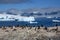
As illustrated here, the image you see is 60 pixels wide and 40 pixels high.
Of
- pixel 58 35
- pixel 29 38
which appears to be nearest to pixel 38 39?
pixel 29 38

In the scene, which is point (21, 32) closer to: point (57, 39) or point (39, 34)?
point (39, 34)

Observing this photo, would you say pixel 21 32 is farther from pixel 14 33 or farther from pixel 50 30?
pixel 50 30

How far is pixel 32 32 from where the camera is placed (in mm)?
13773

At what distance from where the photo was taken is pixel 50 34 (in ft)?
45.2

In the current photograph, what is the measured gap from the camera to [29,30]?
46.3ft

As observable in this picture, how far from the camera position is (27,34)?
13445 millimetres

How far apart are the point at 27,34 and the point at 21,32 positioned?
18.4 inches

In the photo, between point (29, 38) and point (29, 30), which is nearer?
point (29, 38)

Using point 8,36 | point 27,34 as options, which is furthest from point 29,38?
point 8,36

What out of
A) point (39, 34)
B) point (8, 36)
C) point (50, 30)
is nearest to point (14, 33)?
point (8, 36)

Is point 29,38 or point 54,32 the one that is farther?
point 54,32

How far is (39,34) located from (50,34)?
2.30 ft

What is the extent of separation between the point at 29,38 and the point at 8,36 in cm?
127

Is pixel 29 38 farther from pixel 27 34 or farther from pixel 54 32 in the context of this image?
pixel 54 32
